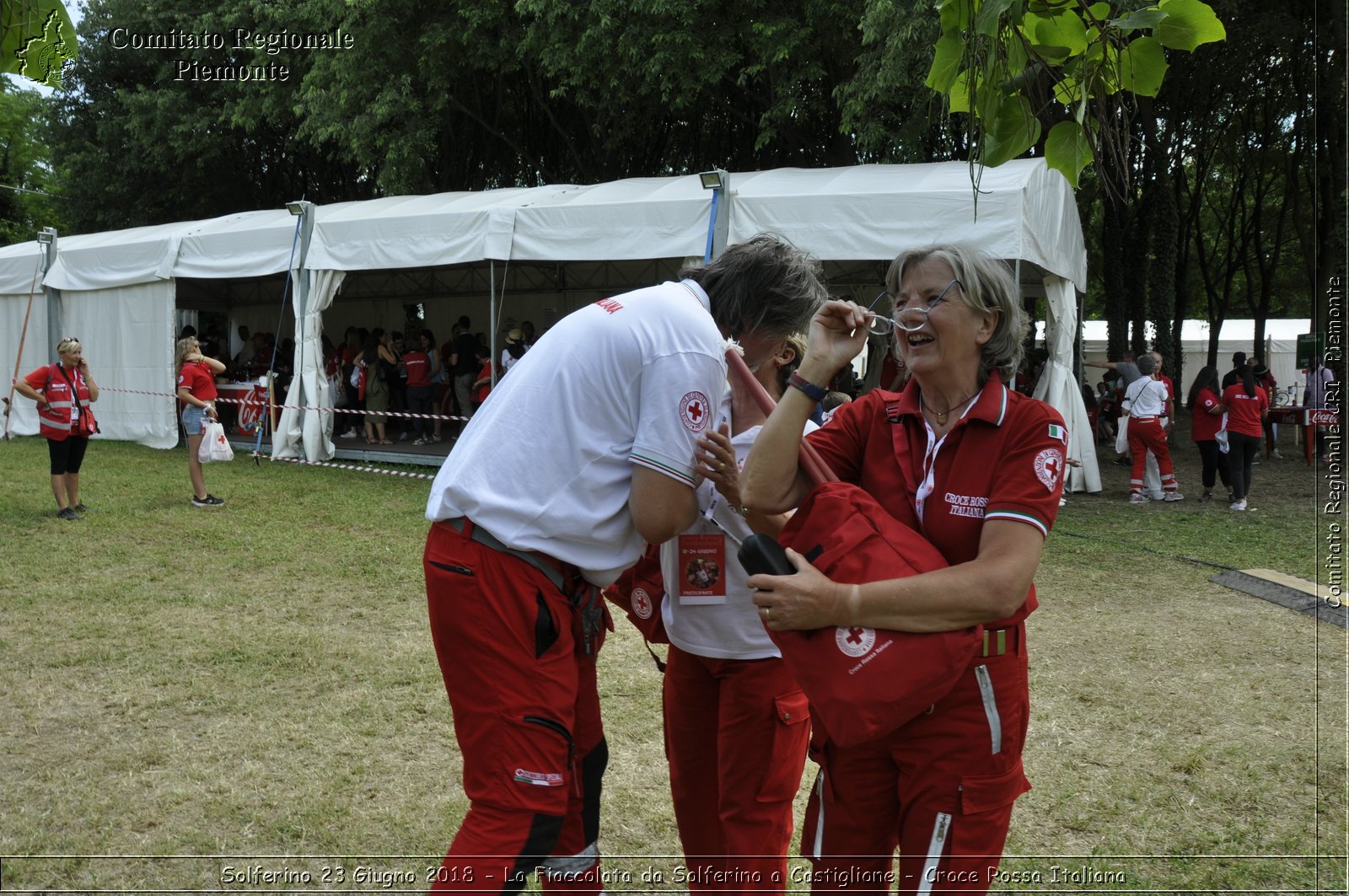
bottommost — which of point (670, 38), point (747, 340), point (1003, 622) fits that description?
point (1003, 622)

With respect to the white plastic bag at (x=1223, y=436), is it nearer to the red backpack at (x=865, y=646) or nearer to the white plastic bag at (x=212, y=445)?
the white plastic bag at (x=212, y=445)

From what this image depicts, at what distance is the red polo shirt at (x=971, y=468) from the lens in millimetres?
1955

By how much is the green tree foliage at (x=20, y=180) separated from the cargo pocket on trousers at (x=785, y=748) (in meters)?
38.6

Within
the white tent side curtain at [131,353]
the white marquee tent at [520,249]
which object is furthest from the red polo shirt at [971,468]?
the white tent side curtain at [131,353]

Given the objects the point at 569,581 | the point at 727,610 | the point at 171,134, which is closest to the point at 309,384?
the point at 171,134

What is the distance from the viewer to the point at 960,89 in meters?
2.20

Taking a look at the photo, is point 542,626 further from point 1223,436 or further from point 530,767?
point 1223,436

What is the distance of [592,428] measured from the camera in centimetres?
227

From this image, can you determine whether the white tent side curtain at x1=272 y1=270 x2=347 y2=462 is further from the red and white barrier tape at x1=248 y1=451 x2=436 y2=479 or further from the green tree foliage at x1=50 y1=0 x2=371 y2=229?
the green tree foliage at x1=50 y1=0 x2=371 y2=229

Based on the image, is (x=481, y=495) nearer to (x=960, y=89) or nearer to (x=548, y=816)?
(x=548, y=816)

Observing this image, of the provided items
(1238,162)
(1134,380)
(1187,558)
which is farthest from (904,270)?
(1238,162)

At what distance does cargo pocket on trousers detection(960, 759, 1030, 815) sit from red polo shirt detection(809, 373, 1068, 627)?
0.96 feet

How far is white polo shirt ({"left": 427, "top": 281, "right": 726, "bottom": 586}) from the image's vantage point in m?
2.24

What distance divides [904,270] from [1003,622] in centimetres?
74
